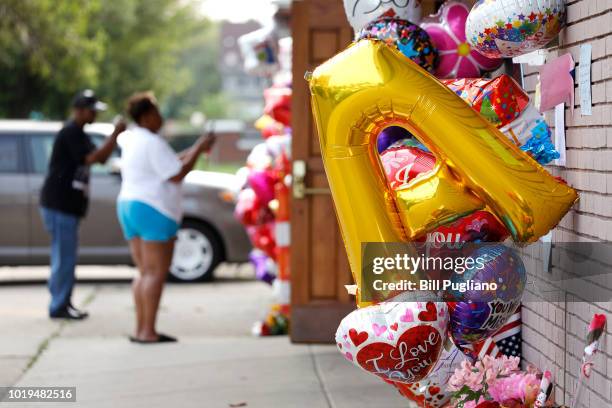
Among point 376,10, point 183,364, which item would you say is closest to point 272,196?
point 183,364

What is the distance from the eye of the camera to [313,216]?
309 inches

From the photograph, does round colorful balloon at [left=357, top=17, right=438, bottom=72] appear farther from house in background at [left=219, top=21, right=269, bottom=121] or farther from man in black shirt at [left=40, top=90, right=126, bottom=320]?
house in background at [left=219, top=21, right=269, bottom=121]

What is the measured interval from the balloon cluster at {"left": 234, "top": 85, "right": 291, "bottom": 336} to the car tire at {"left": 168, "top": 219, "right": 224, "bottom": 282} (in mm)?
2989

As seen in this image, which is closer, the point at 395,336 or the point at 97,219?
the point at 395,336

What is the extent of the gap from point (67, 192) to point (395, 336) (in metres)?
6.19

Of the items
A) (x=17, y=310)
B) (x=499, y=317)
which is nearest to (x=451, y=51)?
(x=499, y=317)

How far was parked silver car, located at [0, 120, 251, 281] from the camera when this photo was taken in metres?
11.8

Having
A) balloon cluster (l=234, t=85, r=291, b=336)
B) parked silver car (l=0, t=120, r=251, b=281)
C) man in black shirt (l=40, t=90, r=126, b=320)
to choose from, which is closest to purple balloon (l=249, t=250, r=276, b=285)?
balloon cluster (l=234, t=85, r=291, b=336)

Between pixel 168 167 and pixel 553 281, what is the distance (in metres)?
4.22

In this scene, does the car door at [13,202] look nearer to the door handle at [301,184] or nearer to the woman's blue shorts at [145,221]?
the woman's blue shorts at [145,221]

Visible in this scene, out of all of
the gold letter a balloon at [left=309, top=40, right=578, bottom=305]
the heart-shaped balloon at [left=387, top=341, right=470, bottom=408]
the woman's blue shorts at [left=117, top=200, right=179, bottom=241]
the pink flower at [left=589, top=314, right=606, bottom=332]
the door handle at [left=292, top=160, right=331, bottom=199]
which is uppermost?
the gold letter a balloon at [left=309, top=40, right=578, bottom=305]

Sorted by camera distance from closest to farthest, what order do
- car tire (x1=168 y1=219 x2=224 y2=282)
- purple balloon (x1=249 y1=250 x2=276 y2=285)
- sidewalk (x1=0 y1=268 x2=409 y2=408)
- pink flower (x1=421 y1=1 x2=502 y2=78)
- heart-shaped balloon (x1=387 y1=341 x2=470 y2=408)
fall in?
heart-shaped balloon (x1=387 y1=341 x2=470 y2=408)
pink flower (x1=421 y1=1 x2=502 y2=78)
sidewalk (x1=0 y1=268 x2=409 y2=408)
purple balloon (x1=249 y1=250 x2=276 y2=285)
car tire (x1=168 y1=219 x2=224 y2=282)

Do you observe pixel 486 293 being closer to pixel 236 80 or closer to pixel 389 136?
pixel 389 136

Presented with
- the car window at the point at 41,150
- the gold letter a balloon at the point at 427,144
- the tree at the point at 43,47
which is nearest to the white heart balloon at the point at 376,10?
the gold letter a balloon at the point at 427,144
